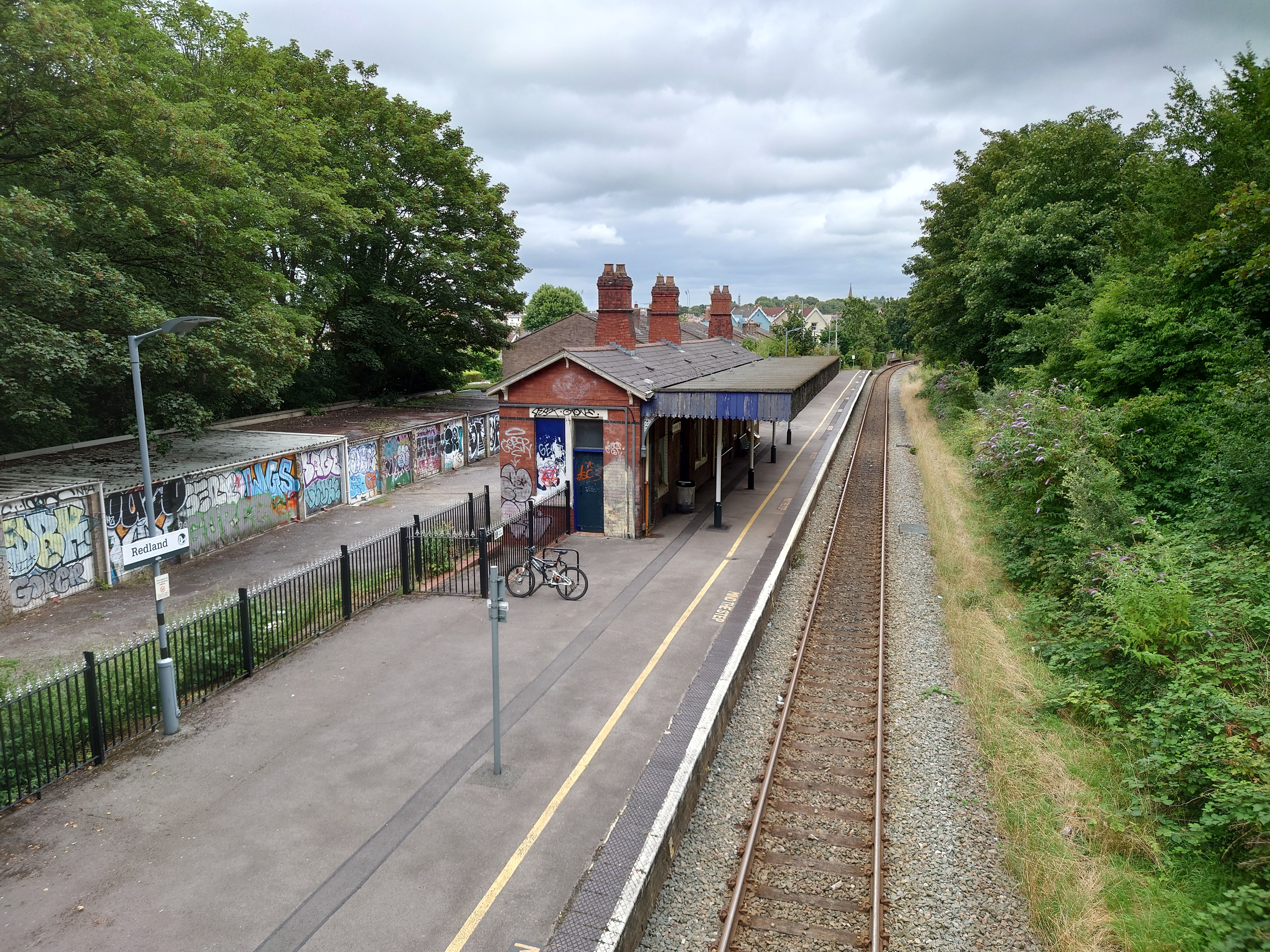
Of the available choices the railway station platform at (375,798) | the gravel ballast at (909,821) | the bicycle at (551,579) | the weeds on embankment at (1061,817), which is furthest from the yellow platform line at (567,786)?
the weeds on embankment at (1061,817)

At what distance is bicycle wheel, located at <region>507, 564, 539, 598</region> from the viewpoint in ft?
47.1

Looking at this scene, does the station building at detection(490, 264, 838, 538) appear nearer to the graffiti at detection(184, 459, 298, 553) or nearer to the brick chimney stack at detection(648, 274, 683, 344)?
the graffiti at detection(184, 459, 298, 553)

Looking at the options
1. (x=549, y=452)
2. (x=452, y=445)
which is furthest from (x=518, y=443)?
(x=452, y=445)

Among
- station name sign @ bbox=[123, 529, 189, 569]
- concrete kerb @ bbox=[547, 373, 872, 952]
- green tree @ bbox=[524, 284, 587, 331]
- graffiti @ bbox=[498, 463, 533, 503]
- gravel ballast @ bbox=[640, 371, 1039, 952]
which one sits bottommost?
gravel ballast @ bbox=[640, 371, 1039, 952]

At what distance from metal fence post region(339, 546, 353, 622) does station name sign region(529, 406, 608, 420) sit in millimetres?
6675

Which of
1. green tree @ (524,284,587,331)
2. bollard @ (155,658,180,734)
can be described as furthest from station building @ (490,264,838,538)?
green tree @ (524,284,587,331)

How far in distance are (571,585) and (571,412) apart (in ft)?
18.2

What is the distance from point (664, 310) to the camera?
3014 centimetres

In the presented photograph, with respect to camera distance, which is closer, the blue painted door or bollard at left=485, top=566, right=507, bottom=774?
bollard at left=485, top=566, right=507, bottom=774

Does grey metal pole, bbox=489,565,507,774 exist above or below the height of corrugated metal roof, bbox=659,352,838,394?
below

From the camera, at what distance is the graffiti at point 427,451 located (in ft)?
89.3

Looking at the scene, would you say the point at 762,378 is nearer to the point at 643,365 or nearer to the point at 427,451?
the point at 643,365

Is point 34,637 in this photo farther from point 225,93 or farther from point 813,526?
point 225,93

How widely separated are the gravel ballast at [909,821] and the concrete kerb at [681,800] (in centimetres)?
15
